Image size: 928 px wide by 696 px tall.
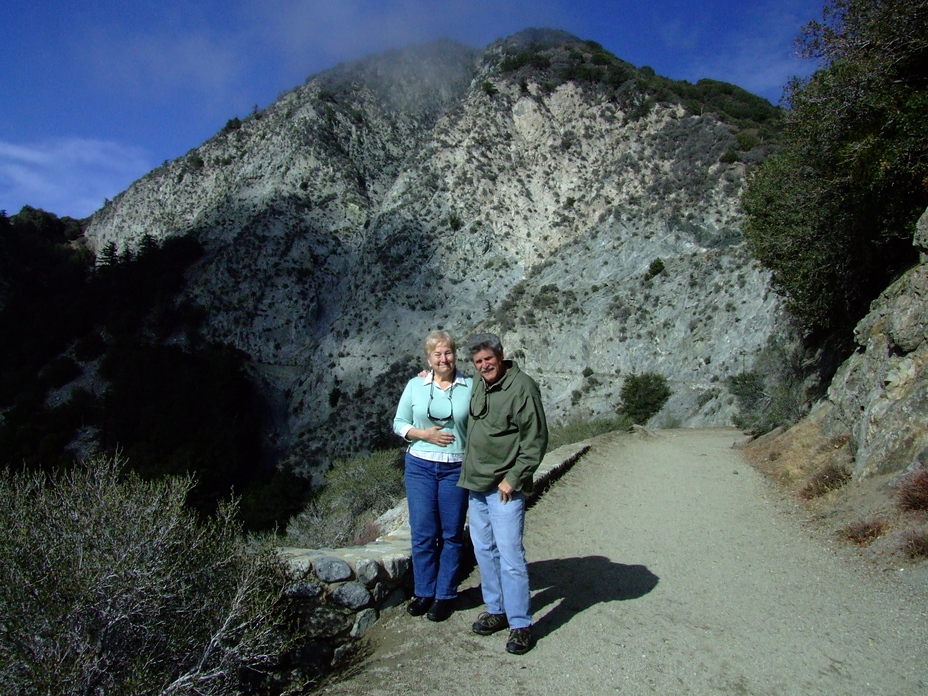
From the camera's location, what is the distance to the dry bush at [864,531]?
5.27 metres

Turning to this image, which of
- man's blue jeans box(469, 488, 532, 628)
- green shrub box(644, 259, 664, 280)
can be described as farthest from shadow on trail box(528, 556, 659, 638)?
green shrub box(644, 259, 664, 280)

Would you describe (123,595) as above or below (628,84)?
below

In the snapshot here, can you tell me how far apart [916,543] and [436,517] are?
12.8 ft

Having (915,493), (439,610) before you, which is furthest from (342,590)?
(915,493)

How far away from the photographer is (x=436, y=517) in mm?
3908

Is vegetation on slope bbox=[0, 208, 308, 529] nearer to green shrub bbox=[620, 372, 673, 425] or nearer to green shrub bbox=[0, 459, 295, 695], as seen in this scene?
green shrub bbox=[620, 372, 673, 425]

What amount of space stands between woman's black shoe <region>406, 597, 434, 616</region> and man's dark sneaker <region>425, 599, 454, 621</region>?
8 cm

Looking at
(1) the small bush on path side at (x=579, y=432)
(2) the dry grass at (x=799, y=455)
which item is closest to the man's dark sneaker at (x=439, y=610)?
(2) the dry grass at (x=799, y=455)

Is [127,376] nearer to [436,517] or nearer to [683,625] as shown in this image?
[436,517]

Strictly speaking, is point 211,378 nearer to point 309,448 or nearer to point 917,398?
point 309,448

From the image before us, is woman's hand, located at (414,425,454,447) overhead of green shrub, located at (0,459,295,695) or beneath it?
overhead

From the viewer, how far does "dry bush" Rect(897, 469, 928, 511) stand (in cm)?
510

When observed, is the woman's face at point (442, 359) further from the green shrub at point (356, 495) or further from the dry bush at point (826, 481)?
the dry bush at point (826, 481)

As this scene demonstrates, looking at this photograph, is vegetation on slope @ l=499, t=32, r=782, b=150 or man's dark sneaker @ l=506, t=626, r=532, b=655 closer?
man's dark sneaker @ l=506, t=626, r=532, b=655
